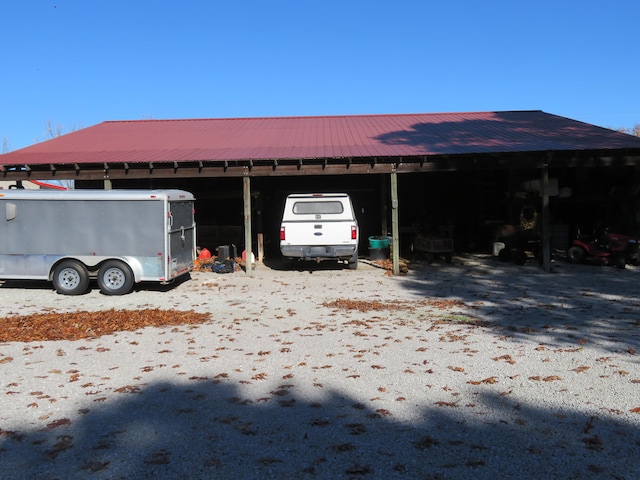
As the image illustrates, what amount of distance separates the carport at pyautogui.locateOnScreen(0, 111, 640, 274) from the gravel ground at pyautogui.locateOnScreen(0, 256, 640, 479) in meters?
5.79

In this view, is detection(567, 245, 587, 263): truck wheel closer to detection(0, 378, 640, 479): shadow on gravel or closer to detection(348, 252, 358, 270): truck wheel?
detection(348, 252, 358, 270): truck wheel

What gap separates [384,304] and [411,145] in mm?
7605

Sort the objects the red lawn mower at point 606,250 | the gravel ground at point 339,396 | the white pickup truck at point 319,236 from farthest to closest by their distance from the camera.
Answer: the red lawn mower at point 606,250 < the white pickup truck at point 319,236 < the gravel ground at point 339,396

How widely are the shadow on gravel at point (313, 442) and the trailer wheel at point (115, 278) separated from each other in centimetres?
702

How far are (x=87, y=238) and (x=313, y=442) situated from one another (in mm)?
9290

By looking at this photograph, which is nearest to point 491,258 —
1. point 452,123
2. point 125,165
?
point 452,123

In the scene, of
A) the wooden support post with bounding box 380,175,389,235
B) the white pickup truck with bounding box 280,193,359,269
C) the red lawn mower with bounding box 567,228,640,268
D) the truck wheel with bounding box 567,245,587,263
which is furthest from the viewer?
the wooden support post with bounding box 380,175,389,235

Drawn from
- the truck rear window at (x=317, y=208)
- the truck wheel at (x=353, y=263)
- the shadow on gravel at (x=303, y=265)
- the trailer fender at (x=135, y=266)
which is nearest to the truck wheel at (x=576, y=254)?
the truck wheel at (x=353, y=263)

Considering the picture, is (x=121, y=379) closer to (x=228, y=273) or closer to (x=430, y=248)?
(x=228, y=273)

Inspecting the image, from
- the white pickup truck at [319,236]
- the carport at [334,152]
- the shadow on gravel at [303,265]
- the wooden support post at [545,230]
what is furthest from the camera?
the shadow on gravel at [303,265]

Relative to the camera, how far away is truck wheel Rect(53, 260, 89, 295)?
37.9ft

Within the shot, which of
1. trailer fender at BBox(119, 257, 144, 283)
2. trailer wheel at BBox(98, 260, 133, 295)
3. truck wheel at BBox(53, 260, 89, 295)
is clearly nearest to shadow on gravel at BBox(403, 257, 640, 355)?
trailer fender at BBox(119, 257, 144, 283)

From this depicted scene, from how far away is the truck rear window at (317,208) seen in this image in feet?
48.1

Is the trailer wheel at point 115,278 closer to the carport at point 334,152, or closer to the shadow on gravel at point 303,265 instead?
the carport at point 334,152
